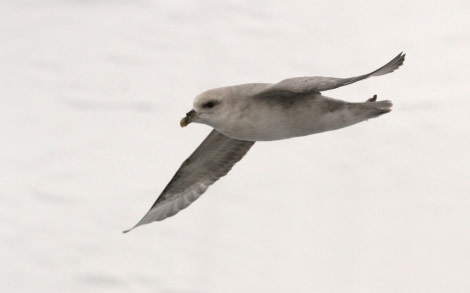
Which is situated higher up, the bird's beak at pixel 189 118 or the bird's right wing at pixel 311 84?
the bird's right wing at pixel 311 84

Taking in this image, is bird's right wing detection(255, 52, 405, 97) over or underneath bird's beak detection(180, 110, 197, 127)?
over

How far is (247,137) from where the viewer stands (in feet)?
19.6

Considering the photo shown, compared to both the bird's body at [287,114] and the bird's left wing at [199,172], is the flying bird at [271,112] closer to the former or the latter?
the bird's body at [287,114]

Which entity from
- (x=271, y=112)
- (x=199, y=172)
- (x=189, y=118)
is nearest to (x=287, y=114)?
(x=271, y=112)

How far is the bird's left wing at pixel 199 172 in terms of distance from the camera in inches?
286

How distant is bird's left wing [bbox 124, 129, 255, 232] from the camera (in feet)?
23.8

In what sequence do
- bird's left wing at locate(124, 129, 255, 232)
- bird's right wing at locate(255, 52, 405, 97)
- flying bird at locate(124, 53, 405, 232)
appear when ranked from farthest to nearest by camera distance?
bird's left wing at locate(124, 129, 255, 232)
flying bird at locate(124, 53, 405, 232)
bird's right wing at locate(255, 52, 405, 97)

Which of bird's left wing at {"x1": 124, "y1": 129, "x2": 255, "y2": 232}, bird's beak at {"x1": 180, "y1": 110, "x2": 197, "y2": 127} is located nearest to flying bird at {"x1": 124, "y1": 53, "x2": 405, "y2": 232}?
bird's beak at {"x1": 180, "y1": 110, "x2": 197, "y2": 127}

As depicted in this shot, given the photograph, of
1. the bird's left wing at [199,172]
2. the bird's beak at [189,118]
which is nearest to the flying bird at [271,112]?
the bird's beak at [189,118]

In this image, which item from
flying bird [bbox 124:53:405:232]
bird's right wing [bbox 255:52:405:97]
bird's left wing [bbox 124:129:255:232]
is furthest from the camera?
bird's left wing [bbox 124:129:255:232]

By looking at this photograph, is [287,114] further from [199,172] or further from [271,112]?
[199,172]

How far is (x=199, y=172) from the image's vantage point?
24.2ft

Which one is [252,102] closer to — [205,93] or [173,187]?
[205,93]

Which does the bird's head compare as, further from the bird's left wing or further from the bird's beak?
the bird's left wing
